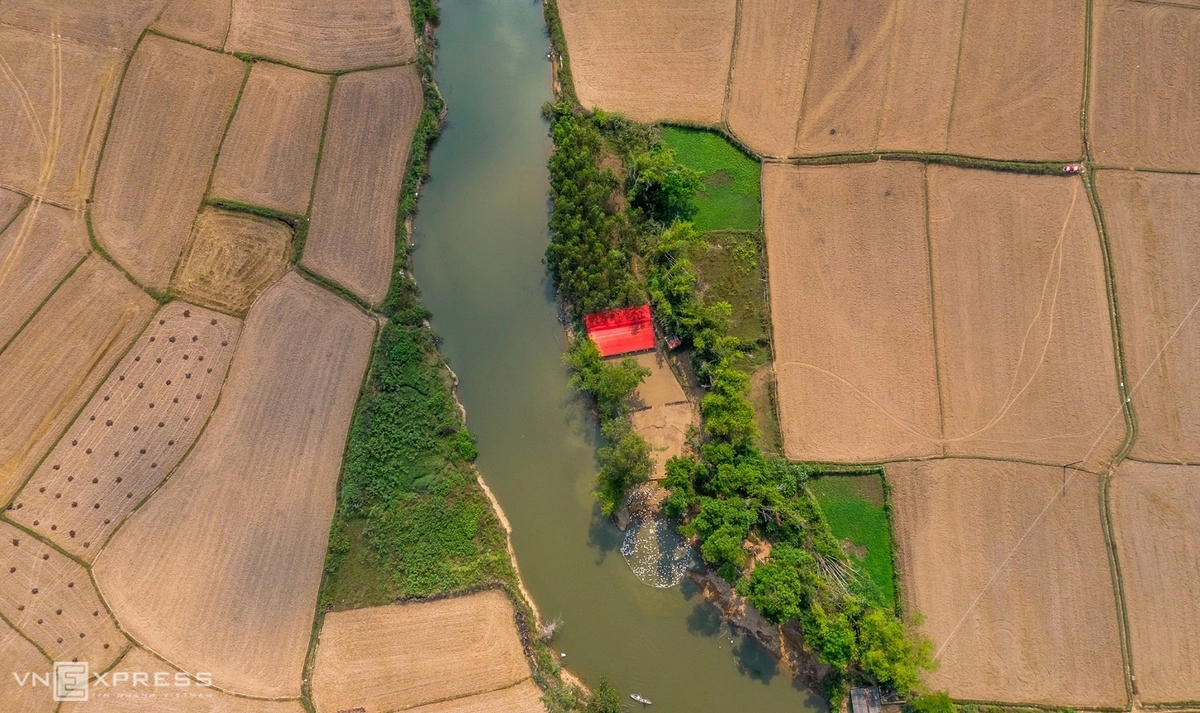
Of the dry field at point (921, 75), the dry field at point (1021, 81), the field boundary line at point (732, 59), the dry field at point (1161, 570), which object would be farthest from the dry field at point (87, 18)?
the dry field at point (1161, 570)

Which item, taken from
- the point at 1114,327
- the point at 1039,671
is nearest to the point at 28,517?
Answer: the point at 1039,671

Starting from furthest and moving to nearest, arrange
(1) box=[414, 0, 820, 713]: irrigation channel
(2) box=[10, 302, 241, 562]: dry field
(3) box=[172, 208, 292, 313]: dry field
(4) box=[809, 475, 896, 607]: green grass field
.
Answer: (3) box=[172, 208, 292, 313]: dry field → (2) box=[10, 302, 241, 562]: dry field → (1) box=[414, 0, 820, 713]: irrigation channel → (4) box=[809, 475, 896, 607]: green grass field

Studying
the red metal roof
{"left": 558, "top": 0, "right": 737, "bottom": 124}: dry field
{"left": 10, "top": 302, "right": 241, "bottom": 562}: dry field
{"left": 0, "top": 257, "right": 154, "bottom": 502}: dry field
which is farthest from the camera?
{"left": 558, "top": 0, "right": 737, "bottom": 124}: dry field

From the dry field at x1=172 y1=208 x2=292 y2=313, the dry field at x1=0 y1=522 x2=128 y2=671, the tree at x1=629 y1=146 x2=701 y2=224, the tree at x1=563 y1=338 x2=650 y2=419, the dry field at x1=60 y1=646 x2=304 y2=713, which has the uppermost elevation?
the tree at x1=629 y1=146 x2=701 y2=224

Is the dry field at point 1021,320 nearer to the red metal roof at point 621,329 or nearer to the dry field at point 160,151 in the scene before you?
the red metal roof at point 621,329

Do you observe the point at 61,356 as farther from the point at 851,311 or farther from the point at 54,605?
the point at 851,311

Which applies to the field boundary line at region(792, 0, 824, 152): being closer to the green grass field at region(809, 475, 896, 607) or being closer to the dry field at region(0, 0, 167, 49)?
the green grass field at region(809, 475, 896, 607)

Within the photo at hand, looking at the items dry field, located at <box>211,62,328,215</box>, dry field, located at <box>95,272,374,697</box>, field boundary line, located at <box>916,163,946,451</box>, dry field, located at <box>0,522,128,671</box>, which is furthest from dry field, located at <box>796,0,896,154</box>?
dry field, located at <box>0,522,128,671</box>
